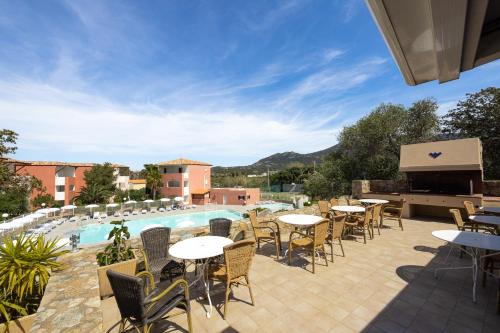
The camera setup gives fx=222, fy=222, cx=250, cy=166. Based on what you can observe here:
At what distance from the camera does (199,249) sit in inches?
143

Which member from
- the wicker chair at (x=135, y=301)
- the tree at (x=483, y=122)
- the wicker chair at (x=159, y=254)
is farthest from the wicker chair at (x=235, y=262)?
the tree at (x=483, y=122)

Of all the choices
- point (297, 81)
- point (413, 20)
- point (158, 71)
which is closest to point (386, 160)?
point (297, 81)

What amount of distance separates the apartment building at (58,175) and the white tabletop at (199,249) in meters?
34.3

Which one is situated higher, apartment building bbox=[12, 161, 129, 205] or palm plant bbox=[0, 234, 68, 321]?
apartment building bbox=[12, 161, 129, 205]

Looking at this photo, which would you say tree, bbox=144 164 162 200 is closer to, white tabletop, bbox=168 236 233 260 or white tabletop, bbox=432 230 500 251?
white tabletop, bbox=168 236 233 260

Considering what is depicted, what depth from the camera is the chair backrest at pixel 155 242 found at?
14.0 ft

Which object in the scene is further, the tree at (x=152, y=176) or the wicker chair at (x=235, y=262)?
the tree at (x=152, y=176)

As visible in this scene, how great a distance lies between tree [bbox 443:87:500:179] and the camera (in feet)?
61.0

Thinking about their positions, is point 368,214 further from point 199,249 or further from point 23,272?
point 23,272

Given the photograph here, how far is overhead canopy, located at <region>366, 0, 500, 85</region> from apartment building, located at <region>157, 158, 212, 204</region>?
3805cm

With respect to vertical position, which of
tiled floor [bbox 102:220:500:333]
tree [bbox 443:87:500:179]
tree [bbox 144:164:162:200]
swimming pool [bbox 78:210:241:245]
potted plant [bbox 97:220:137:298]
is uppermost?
tree [bbox 443:87:500:179]

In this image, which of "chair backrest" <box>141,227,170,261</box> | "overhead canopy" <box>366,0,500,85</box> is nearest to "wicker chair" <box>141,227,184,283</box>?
"chair backrest" <box>141,227,170,261</box>

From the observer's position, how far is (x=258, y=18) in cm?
1041

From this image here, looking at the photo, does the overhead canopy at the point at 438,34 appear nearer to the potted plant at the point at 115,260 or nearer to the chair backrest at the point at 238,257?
the chair backrest at the point at 238,257
